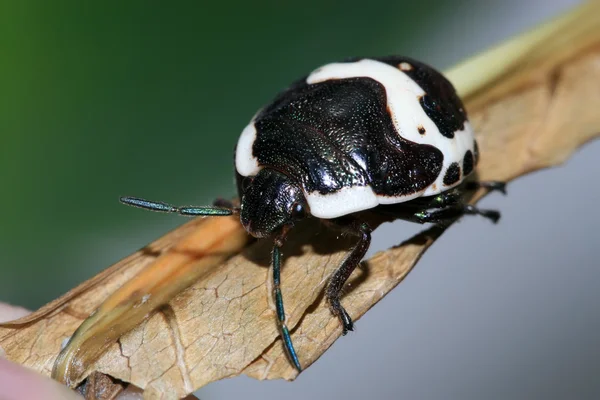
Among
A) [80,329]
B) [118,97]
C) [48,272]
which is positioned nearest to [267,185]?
[80,329]

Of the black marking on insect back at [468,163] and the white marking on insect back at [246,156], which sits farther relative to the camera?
the black marking on insect back at [468,163]

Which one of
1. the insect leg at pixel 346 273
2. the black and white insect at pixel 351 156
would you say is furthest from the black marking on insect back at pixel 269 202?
the insect leg at pixel 346 273

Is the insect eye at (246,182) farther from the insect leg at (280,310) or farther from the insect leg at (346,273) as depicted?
the insect leg at (346,273)

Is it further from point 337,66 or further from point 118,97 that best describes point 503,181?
point 118,97

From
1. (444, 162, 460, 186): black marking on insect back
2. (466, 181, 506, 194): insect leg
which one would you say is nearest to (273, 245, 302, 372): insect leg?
(444, 162, 460, 186): black marking on insect back

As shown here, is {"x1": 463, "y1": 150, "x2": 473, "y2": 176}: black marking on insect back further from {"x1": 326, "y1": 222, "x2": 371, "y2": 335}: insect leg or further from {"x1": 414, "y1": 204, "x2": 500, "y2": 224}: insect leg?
{"x1": 326, "y1": 222, "x2": 371, "y2": 335}: insect leg

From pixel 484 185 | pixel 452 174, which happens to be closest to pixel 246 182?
pixel 452 174

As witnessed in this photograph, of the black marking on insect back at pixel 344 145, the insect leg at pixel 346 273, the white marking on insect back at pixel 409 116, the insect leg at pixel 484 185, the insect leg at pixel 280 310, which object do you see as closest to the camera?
the insect leg at pixel 280 310
